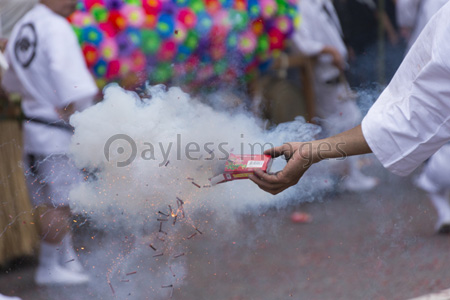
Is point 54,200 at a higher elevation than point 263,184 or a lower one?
higher

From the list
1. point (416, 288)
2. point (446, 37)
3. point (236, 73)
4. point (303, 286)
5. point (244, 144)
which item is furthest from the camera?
point (416, 288)

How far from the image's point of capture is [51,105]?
62.6 inches

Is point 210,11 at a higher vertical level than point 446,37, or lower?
lower

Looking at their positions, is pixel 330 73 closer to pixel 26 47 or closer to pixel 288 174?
pixel 288 174

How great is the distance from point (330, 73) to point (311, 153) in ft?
2.69

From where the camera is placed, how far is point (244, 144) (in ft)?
4.97

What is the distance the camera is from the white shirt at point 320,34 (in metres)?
2.16

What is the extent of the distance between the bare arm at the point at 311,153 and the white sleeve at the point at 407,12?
104cm

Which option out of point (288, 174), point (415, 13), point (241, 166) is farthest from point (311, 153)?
point (415, 13)

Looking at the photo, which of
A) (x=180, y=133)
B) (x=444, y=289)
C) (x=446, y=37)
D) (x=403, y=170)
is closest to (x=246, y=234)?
(x=180, y=133)

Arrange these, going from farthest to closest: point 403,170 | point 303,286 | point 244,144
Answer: point 303,286
point 244,144
point 403,170

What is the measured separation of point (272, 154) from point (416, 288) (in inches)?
36.8

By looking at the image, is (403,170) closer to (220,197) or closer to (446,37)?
(446,37)

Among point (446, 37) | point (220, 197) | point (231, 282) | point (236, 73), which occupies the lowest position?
point (231, 282)
